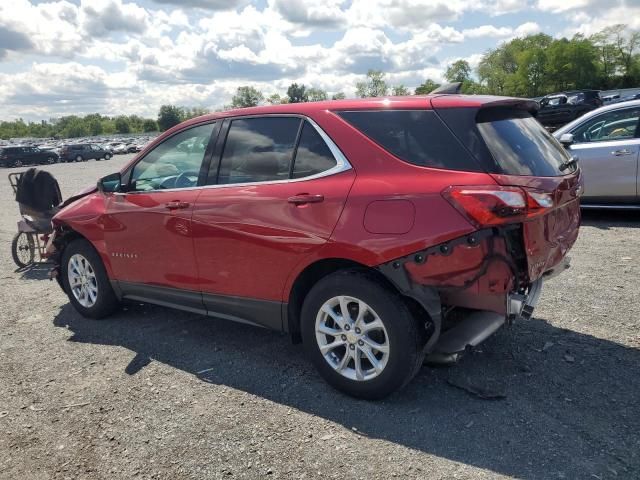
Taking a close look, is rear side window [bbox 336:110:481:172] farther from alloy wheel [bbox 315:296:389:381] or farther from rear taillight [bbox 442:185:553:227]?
alloy wheel [bbox 315:296:389:381]

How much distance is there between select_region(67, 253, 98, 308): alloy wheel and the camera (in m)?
5.22

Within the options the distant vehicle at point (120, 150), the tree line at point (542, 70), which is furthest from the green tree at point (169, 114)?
the distant vehicle at point (120, 150)

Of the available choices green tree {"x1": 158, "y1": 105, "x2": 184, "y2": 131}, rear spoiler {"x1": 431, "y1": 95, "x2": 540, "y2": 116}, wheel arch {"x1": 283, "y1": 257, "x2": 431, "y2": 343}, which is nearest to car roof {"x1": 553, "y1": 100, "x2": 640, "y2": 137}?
rear spoiler {"x1": 431, "y1": 95, "x2": 540, "y2": 116}

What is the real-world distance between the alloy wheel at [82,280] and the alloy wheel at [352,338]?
8.78ft

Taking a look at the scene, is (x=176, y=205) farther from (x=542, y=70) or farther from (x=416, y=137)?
(x=542, y=70)

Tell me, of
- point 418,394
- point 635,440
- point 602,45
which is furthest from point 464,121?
point 602,45

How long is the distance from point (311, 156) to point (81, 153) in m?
50.4

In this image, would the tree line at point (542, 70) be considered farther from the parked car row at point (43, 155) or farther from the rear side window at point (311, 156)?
the rear side window at point (311, 156)

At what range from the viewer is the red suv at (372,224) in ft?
10.1

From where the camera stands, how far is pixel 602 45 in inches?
3605

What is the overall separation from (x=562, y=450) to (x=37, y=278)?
6.56 meters

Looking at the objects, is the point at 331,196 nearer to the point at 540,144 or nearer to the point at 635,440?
the point at 540,144

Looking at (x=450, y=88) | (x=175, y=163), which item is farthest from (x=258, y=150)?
(x=450, y=88)

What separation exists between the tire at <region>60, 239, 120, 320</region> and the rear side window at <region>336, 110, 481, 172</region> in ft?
9.67
